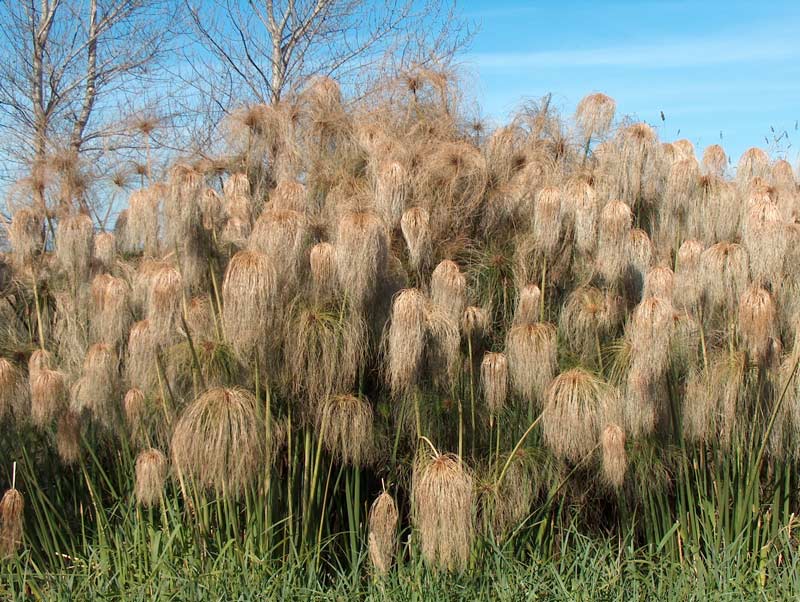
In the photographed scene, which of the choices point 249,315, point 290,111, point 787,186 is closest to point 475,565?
point 249,315

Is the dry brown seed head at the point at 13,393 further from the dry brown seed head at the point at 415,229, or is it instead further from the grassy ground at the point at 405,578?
the dry brown seed head at the point at 415,229

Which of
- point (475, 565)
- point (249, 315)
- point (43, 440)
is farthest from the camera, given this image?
point (43, 440)

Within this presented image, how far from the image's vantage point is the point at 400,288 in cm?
445

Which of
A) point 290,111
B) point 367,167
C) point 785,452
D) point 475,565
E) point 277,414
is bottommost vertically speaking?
point 475,565

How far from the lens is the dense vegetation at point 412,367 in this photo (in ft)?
13.3

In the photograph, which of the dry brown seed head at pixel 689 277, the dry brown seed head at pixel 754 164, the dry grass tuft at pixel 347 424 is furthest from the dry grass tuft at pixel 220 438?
the dry brown seed head at pixel 754 164

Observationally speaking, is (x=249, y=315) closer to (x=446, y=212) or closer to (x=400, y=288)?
(x=400, y=288)

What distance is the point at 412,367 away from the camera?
3.96 m

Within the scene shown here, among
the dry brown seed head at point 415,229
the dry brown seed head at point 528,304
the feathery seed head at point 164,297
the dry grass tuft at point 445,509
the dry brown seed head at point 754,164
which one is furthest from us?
the dry brown seed head at point 754,164

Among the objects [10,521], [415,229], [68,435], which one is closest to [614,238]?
[415,229]

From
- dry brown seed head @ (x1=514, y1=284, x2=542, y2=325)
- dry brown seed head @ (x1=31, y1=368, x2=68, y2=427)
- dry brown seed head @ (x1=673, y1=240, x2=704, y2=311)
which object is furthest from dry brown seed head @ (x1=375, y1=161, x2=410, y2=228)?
dry brown seed head @ (x1=31, y1=368, x2=68, y2=427)

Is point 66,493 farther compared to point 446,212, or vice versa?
point 66,493

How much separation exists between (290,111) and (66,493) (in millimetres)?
2733

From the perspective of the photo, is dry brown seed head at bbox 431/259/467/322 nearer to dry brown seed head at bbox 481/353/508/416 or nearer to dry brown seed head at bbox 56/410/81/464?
dry brown seed head at bbox 481/353/508/416
